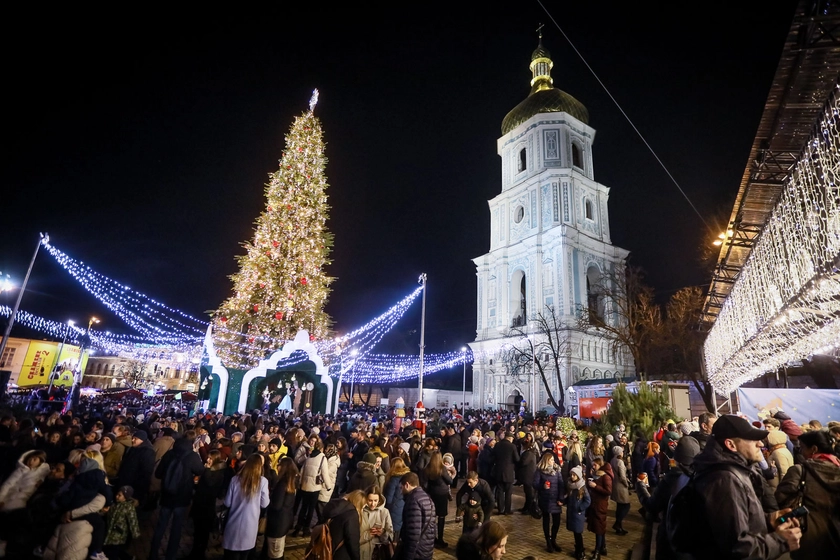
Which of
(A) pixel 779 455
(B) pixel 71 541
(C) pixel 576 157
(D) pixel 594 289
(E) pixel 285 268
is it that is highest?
(C) pixel 576 157

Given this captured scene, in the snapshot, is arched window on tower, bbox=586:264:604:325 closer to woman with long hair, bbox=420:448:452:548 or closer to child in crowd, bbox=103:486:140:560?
woman with long hair, bbox=420:448:452:548

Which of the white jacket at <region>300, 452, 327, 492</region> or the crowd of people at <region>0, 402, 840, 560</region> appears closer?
the crowd of people at <region>0, 402, 840, 560</region>

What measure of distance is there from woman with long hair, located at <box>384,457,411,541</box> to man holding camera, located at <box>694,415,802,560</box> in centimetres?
449

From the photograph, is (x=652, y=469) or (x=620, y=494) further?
(x=652, y=469)

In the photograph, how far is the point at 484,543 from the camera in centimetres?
324

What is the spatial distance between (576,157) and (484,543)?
4922 cm

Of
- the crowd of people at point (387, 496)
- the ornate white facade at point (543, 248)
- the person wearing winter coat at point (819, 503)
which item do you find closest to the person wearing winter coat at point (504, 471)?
the crowd of people at point (387, 496)

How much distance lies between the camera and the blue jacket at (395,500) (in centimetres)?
638

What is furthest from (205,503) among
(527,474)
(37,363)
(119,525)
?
(37,363)

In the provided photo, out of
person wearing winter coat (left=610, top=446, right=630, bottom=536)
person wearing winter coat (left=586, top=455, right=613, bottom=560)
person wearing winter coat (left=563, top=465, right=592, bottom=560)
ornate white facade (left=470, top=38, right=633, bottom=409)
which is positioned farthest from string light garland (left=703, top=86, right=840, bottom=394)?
ornate white facade (left=470, top=38, right=633, bottom=409)

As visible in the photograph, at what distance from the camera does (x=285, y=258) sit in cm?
2219

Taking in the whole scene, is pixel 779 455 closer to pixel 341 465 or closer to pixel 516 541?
pixel 516 541

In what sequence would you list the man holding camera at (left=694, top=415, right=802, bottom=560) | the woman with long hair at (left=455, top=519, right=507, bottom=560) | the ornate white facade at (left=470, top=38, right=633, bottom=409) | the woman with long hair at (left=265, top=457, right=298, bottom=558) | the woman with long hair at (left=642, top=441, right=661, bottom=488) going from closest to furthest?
the man holding camera at (left=694, top=415, right=802, bottom=560)
the woman with long hair at (left=455, top=519, right=507, bottom=560)
the woman with long hair at (left=265, top=457, right=298, bottom=558)
the woman with long hair at (left=642, top=441, right=661, bottom=488)
the ornate white facade at (left=470, top=38, right=633, bottom=409)

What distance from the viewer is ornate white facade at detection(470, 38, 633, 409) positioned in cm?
3797
